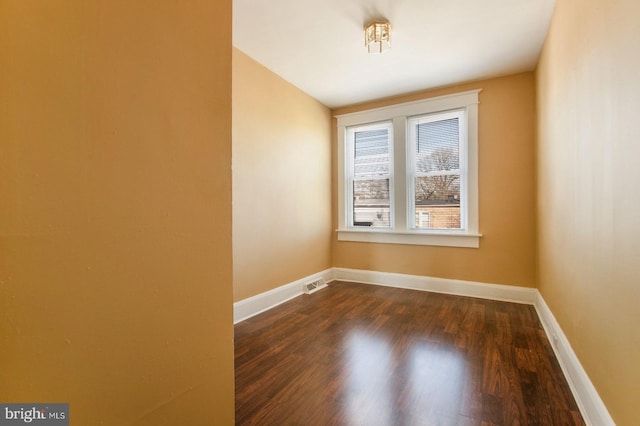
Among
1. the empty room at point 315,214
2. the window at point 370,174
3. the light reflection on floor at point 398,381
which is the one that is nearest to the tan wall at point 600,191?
Result: the empty room at point 315,214

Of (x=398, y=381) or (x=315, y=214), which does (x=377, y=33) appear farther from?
(x=398, y=381)

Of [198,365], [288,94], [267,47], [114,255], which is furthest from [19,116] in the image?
[288,94]

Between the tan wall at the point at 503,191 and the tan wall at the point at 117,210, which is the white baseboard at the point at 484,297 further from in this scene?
the tan wall at the point at 117,210

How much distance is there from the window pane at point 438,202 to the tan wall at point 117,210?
3.18 m

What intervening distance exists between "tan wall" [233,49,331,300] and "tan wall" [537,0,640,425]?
2.53 metres

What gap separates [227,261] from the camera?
1.18 metres

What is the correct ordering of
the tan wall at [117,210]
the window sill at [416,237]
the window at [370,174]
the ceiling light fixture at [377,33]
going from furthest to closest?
the window at [370,174] < the window sill at [416,237] < the ceiling light fixture at [377,33] < the tan wall at [117,210]

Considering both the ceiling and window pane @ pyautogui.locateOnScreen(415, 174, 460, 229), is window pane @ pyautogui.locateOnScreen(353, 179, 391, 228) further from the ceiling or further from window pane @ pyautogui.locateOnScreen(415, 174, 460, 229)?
the ceiling

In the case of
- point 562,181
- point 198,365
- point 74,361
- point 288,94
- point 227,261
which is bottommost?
point 198,365

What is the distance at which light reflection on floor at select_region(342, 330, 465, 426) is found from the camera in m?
1.52

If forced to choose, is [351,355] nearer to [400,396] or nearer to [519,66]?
[400,396]

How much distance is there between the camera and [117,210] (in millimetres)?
847

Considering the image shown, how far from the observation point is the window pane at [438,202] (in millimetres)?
3715

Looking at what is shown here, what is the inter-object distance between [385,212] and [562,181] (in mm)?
2247
